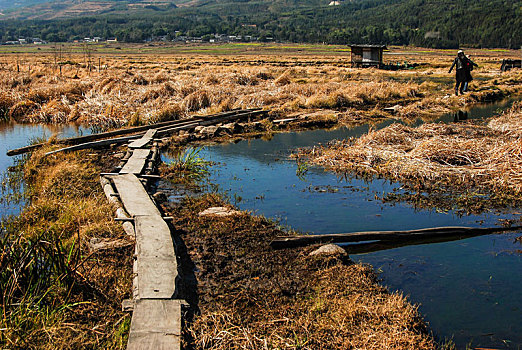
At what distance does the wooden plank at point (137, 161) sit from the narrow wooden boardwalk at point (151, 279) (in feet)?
4.61

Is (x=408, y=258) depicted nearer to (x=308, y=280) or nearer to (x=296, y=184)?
(x=308, y=280)

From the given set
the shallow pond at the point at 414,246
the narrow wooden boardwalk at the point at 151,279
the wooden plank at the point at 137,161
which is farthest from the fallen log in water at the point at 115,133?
the narrow wooden boardwalk at the point at 151,279

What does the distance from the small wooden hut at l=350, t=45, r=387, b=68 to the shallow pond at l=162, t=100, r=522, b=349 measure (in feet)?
110

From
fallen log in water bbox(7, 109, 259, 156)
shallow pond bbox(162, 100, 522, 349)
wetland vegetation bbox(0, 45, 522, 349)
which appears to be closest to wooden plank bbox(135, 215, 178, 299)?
wetland vegetation bbox(0, 45, 522, 349)

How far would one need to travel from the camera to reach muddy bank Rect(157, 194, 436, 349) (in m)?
4.82

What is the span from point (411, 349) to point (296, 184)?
253 inches

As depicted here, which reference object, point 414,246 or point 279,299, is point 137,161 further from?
point 279,299

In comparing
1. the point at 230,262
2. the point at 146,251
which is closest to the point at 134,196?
the point at 146,251

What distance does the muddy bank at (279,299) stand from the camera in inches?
190

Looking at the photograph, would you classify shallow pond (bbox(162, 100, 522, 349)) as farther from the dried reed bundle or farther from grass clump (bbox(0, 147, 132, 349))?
grass clump (bbox(0, 147, 132, 349))

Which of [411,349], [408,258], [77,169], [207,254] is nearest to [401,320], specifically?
[411,349]

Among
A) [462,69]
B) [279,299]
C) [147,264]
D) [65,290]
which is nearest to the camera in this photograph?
[65,290]

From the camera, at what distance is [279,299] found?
573cm

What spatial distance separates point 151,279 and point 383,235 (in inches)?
141
